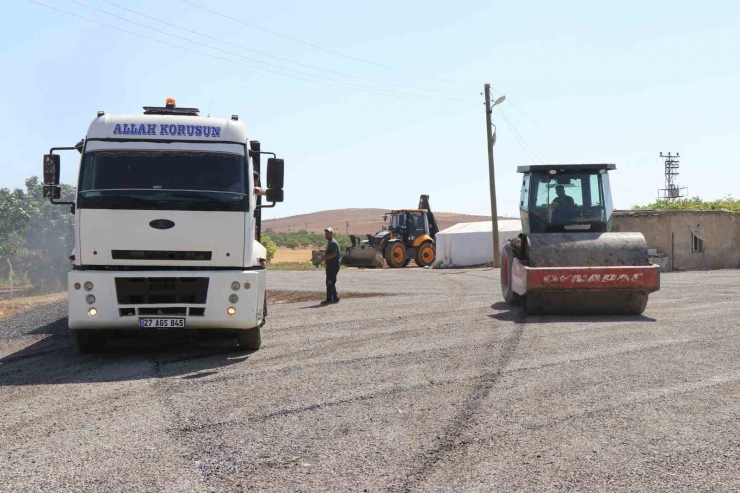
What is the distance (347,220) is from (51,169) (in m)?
144

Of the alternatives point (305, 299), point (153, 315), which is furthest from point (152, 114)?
point (305, 299)

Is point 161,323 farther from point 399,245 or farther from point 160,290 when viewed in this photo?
point 399,245

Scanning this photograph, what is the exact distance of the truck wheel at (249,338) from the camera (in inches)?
424

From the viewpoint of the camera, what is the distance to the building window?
3266 centimetres

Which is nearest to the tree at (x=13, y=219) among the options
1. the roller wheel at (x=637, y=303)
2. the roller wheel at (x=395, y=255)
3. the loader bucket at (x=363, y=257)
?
the loader bucket at (x=363, y=257)

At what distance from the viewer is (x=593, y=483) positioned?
493cm

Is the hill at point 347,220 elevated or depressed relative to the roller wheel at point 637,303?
elevated

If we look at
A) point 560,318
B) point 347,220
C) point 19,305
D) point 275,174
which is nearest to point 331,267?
point 560,318

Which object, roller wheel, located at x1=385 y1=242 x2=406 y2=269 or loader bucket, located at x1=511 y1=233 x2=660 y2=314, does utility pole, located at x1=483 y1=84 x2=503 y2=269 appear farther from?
loader bucket, located at x1=511 y1=233 x2=660 y2=314

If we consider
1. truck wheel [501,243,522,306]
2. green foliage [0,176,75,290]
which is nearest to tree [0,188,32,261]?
green foliage [0,176,75,290]

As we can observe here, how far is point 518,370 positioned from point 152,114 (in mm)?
6238

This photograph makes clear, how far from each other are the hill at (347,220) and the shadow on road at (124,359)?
11770cm

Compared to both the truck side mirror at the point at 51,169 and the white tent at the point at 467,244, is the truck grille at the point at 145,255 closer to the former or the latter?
the truck side mirror at the point at 51,169

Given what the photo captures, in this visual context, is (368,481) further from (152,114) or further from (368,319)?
(368,319)
